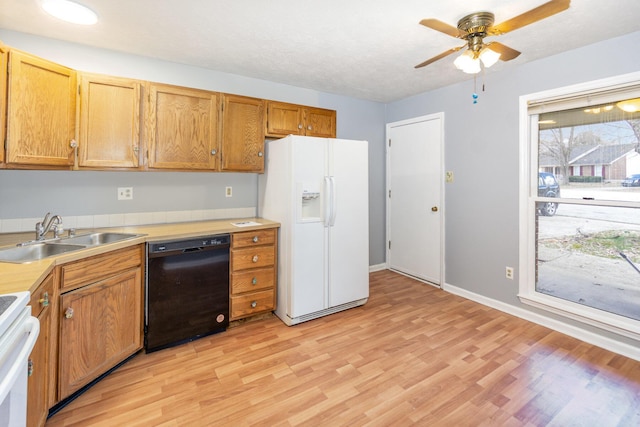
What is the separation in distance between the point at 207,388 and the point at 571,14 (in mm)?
3303

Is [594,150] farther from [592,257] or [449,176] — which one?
[449,176]

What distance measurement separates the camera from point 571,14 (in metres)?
Answer: 2.01

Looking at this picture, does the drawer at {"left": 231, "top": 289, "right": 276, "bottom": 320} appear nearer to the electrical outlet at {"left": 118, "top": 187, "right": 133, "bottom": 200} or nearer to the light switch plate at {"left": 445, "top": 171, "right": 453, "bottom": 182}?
the electrical outlet at {"left": 118, "top": 187, "right": 133, "bottom": 200}

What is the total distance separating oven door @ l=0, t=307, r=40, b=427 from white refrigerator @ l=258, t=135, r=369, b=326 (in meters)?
1.83

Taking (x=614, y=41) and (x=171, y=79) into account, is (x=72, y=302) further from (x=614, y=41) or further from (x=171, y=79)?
(x=614, y=41)

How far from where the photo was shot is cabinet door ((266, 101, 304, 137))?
315cm

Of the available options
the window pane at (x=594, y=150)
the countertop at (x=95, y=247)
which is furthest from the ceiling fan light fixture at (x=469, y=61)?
the countertop at (x=95, y=247)

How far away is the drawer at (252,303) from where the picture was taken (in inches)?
106

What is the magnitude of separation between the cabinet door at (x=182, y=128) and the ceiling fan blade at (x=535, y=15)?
223 centimetres

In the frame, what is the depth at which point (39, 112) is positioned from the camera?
2.04m

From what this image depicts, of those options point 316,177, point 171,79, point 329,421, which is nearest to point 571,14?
point 316,177

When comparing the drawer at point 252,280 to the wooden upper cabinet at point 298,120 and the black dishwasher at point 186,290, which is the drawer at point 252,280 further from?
the wooden upper cabinet at point 298,120

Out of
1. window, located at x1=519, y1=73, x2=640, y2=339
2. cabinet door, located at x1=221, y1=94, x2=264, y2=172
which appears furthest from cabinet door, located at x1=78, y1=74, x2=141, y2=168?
window, located at x1=519, y1=73, x2=640, y2=339

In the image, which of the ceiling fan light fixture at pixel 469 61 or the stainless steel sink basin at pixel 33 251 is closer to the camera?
the stainless steel sink basin at pixel 33 251
